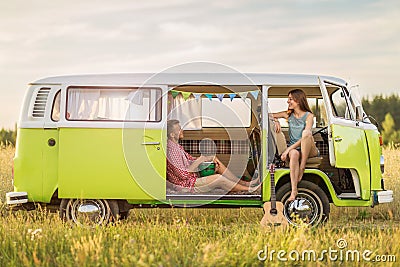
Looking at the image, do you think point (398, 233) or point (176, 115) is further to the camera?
point (176, 115)

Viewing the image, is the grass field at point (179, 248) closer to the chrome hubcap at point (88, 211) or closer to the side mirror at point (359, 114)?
the chrome hubcap at point (88, 211)

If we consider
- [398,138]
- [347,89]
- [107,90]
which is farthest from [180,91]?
[398,138]

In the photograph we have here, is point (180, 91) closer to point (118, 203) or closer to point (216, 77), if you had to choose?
point (216, 77)

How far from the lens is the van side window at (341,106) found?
962 cm

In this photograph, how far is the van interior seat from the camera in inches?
376

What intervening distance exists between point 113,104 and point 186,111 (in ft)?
3.96

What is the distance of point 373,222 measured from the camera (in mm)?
10961

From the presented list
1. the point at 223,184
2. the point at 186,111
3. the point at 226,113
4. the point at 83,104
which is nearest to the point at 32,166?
the point at 83,104

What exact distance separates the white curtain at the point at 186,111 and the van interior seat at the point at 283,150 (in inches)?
53.4

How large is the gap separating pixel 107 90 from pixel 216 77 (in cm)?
153

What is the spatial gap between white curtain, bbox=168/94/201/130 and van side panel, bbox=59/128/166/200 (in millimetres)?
681

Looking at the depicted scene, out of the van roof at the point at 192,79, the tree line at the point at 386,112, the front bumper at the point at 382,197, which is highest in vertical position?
the tree line at the point at 386,112

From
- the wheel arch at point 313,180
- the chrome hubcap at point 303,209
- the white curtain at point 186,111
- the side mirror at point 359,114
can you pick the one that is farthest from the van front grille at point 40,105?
the side mirror at point 359,114

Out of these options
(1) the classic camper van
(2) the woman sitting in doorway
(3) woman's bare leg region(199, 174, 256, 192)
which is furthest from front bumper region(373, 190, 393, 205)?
(3) woman's bare leg region(199, 174, 256, 192)
